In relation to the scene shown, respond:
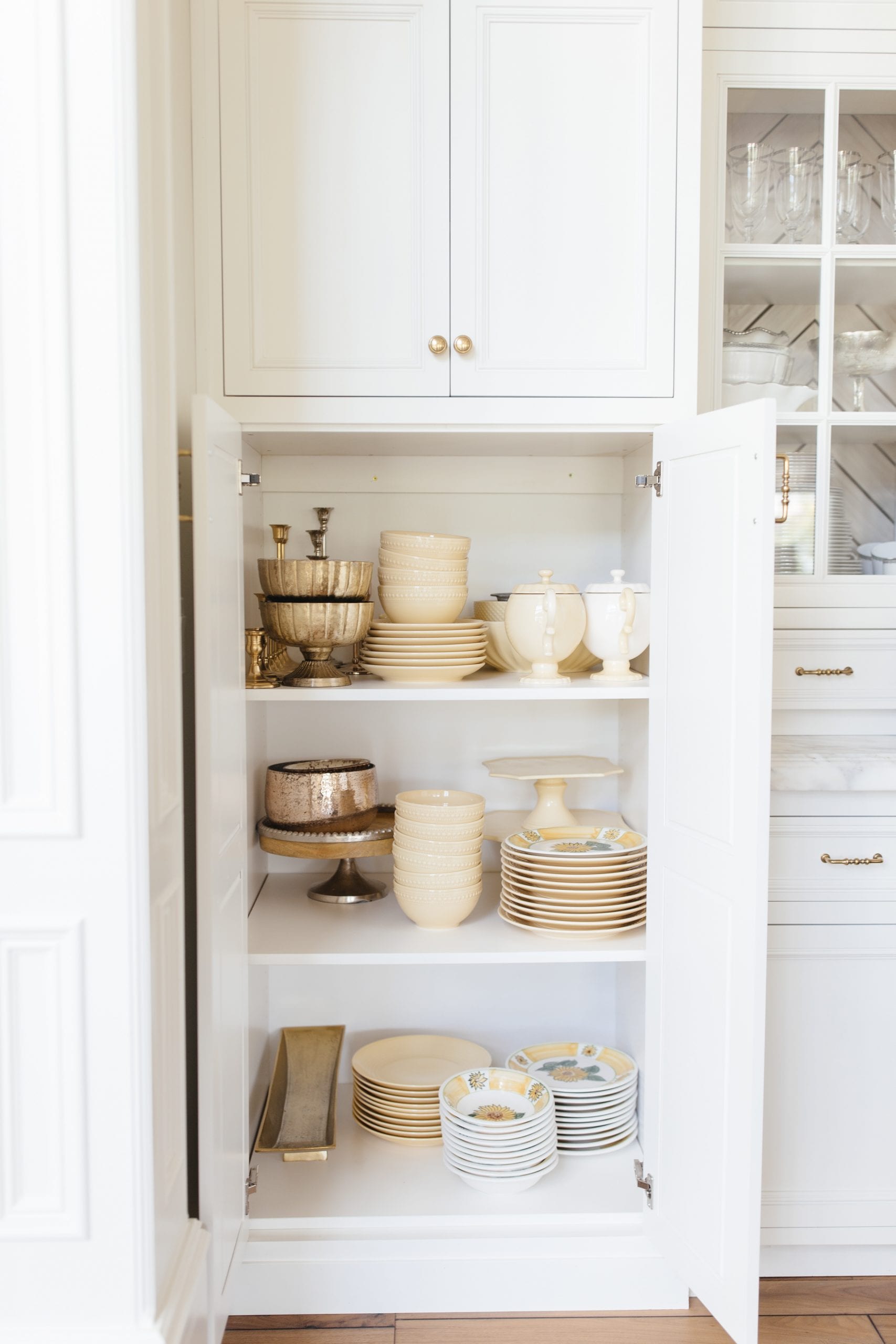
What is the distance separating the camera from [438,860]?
1783 mm

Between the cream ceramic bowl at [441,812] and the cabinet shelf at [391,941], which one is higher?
the cream ceramic bowl at [441,812]

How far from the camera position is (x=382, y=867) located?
221 centimetres

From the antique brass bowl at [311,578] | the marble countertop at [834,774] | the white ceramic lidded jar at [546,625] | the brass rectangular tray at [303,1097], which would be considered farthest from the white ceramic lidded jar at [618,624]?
the brass rectangular tray at [303,1097]

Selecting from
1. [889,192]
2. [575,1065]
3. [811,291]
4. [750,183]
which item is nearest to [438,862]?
[575,1065]

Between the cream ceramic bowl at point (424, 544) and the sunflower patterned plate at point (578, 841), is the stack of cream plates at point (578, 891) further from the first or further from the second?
the cream ceramic bowl at point (424, 544)

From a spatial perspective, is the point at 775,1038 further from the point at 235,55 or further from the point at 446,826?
the point at 235,55

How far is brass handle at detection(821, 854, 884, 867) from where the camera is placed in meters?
1.75

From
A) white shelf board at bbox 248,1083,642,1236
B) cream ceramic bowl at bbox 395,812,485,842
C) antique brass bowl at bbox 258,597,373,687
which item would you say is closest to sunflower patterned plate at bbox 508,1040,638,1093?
white shelf board at bbox 248,1083,642,1236

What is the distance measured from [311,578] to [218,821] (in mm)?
482

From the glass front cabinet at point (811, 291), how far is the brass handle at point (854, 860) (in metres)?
0.48

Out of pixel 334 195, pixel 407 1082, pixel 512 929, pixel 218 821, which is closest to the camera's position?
pixel 218 821

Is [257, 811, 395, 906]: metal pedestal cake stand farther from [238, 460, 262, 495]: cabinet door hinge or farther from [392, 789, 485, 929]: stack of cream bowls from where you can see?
[238, 460, 262, 495]: cabinet door hinge

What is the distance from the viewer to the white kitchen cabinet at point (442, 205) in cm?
159

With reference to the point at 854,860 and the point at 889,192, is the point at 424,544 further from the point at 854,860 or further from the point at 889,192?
the point at 889,192
